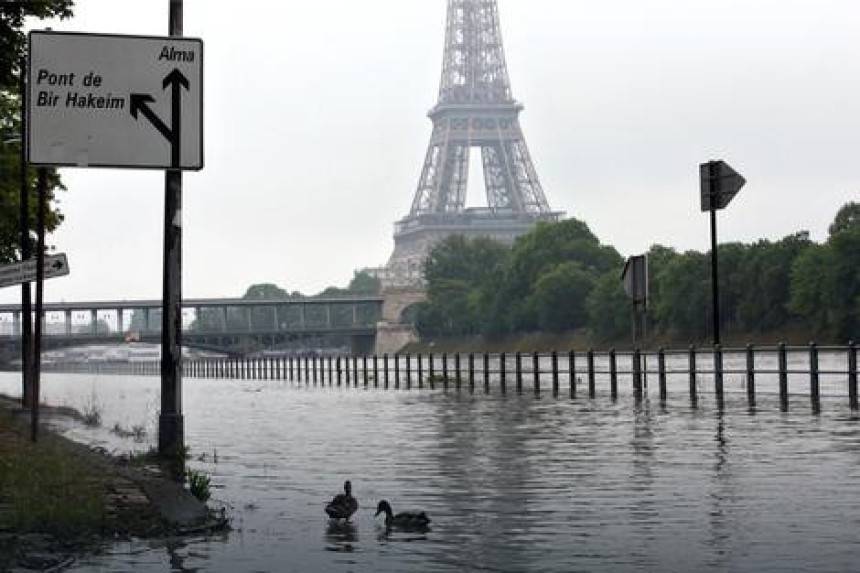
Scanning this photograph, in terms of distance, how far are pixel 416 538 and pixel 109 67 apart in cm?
713

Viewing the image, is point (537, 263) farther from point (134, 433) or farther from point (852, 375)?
point (134, 433)

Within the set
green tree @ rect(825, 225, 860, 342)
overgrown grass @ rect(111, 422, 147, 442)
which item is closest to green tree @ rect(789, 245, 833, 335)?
green tree @ rect(825, 225, 860, 342)

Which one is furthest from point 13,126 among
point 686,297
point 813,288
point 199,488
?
point 686,297

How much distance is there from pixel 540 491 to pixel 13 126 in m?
25.0

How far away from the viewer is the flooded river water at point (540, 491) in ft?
Answer: 33.1

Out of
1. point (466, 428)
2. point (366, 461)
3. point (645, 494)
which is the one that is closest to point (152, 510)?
point (645, 494)

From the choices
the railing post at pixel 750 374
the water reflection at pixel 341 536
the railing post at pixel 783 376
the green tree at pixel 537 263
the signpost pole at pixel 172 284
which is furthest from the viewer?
the green tree at pixel 537 263

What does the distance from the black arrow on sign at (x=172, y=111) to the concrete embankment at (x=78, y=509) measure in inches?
135

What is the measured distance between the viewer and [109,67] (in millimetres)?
15906

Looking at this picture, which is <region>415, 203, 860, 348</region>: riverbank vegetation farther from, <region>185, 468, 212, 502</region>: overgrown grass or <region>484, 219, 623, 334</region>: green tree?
<region>185, 468, 212, 502</region>: overgrown grass

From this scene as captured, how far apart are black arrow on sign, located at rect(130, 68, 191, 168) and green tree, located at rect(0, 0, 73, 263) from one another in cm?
881

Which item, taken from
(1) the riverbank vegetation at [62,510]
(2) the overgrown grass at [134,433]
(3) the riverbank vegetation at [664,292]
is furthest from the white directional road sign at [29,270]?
(3) the riverbank vegetation at [664,292]

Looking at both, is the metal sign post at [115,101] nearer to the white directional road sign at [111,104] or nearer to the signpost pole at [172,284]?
the white directional road sign at [111,104]

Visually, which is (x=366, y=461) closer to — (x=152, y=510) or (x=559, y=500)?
(x=559, y=500)
